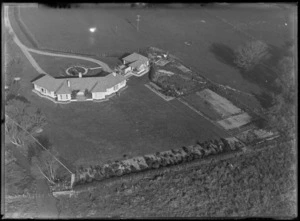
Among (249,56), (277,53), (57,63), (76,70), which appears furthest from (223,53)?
(57,63)

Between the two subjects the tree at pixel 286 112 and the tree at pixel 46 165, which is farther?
the tree at pixel 286 112

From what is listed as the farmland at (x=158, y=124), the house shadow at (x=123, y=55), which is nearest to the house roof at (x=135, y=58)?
the house shadow at (x=123, y=55)

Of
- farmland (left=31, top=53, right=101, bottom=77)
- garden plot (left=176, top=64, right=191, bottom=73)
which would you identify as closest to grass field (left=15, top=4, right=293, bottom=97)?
garden plot (left=176, top=64, right=191, bottom=73)

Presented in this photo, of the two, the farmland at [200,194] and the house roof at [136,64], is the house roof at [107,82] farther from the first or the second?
the farmland at [200,194]

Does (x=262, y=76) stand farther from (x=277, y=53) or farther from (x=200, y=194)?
(x=200, y=194)

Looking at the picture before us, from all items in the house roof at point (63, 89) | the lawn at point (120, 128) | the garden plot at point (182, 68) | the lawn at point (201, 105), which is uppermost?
the garden plot at point (182, 68)

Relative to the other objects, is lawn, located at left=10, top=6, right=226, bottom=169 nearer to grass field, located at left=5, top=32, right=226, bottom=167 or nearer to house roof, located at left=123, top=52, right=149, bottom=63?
grass field, located at left=5, top=32, right=226, bottom=167

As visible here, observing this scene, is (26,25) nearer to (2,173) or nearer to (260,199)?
(2,173)
